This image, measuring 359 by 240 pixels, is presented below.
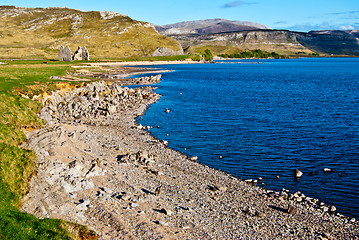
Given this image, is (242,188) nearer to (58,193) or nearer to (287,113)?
(58,193)

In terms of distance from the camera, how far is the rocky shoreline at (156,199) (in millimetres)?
20141

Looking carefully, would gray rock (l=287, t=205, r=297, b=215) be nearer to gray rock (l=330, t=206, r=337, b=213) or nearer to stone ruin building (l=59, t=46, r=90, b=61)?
gray rock (l=330, t=206, r=337, b=213)

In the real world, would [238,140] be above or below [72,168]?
below

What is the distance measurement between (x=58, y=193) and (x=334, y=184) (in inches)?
1018

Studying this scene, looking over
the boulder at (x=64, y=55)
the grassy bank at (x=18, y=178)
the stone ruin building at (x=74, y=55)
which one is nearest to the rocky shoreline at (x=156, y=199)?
the grassy bank at (x=18, y=178)

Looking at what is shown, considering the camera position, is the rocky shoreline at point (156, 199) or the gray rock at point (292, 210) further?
the gray rock at point (292, 210)

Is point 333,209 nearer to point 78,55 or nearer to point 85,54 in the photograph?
point 78,55

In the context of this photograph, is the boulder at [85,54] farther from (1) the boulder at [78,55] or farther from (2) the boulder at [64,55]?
(2) the boulder at [64,55]

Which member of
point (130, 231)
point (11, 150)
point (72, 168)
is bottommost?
point (130, 231)

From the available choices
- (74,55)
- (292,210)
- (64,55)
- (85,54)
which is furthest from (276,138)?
(85,54)

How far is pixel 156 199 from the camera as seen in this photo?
24094 millimetres

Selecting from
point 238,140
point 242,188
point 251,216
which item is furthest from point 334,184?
point 238,140

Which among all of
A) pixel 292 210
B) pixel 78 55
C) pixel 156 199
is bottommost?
pixel 292 210

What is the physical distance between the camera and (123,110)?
62.8m
